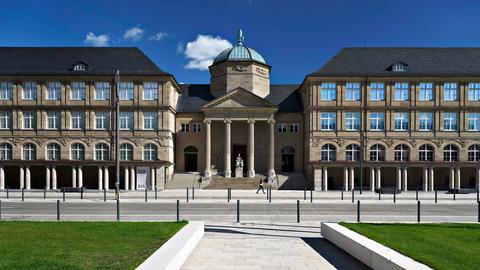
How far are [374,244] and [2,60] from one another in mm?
52305

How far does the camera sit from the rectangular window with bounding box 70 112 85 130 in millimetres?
48625

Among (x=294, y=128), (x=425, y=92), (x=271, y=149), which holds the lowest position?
(x=271, y=149)

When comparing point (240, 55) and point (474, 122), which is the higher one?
point (240, 55)

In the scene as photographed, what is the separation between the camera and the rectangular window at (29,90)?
158ft

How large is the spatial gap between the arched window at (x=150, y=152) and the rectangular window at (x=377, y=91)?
82.9ft

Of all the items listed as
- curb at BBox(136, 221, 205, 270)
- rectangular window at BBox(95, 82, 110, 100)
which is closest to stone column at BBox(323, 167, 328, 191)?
rectangular window at BBox(95, 82, 110, 100)

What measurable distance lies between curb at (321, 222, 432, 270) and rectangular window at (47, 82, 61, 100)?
42.4m

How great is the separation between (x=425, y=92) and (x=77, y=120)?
39.5 m

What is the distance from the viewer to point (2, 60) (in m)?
50.6

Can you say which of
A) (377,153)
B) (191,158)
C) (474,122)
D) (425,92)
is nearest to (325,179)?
(377,153)

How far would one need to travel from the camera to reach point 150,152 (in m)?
49.0

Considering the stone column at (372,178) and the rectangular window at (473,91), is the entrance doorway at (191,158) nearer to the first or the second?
the stone column at (372,178)

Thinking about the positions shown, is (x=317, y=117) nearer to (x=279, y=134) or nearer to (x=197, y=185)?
(x=279, y=134)

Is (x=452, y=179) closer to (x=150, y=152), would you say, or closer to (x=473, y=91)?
(x=473, y=91)
